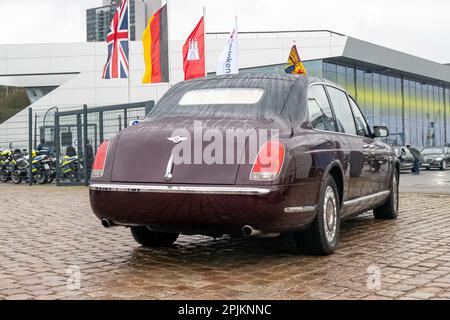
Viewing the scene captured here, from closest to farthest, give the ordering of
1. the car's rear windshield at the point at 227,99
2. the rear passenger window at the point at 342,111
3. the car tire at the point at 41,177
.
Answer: the car's rear windshield at the point at 227,99 < the rear passenger window at the point at 342,111 < the car tire at the point at 41,177

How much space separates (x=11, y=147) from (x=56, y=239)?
18.0m

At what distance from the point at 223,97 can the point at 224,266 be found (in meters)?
1.51

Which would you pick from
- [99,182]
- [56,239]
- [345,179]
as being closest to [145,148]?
[99,182]

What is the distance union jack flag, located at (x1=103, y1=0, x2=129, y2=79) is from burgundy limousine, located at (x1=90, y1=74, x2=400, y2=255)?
1435 cm

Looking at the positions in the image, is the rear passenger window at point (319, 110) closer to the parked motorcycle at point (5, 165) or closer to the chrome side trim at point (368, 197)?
the chrome side trim at point (368, 197)

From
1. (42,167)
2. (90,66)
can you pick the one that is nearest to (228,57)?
(42,167)

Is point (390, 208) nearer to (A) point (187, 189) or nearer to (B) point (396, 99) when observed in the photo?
(A) point (187, 189)

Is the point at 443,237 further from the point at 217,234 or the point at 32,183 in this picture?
the point at 32,183

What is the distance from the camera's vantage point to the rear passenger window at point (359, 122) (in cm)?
685

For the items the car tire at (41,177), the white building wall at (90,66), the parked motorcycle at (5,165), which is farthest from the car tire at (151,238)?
the white building wall at (90,66)

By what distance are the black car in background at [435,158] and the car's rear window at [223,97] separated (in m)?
26.6

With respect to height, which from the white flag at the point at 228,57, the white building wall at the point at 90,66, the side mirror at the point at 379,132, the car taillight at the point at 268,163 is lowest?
the car taillight at the point at 268,163

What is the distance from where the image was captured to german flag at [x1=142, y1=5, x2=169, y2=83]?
1828 centimetres

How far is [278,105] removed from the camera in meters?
5.18
